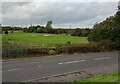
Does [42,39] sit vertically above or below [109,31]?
below

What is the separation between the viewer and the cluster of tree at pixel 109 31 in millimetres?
35000

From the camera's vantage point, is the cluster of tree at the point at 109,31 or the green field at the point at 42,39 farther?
the green field at the point at 42,39

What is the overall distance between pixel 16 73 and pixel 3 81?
238 cm

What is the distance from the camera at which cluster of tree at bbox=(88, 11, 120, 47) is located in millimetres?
35000

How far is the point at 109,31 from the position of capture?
117ft

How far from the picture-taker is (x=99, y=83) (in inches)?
413

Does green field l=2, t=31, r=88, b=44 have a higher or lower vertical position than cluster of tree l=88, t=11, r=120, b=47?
lower

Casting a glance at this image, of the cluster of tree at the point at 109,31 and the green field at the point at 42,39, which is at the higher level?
the cluster of tree at the point at 109,31

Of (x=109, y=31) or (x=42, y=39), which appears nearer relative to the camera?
(x=109, y=31)

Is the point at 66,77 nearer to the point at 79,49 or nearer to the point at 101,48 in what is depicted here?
the point at 79,49

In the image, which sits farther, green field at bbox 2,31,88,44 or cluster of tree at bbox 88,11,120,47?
green field at bbox 2,31,88,44

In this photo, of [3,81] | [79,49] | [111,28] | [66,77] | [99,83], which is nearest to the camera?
[99,83]

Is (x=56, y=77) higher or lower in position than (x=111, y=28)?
lower

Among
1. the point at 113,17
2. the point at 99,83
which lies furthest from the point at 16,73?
the point at 113,17
